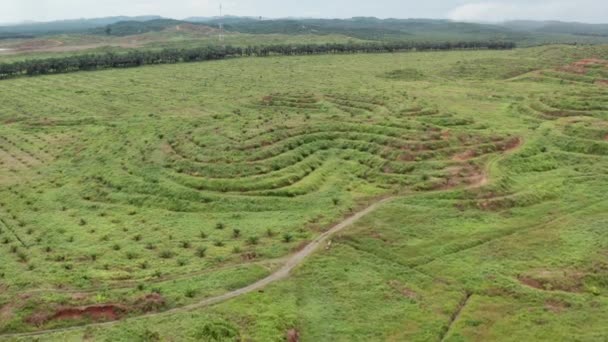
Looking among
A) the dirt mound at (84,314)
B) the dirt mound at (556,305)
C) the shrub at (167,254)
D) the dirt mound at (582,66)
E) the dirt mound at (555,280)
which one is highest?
the dirt mound at (582,66)

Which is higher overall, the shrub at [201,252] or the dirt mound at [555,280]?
the dirt mound at [555,280]

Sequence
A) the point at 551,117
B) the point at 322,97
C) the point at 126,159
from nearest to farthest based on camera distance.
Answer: the point at 126,159, the point at 551,117, the point at 322,97

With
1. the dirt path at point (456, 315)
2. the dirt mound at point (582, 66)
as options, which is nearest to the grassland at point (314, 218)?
the dirt path at point (456, 315)

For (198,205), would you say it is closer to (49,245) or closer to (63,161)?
(49,245)

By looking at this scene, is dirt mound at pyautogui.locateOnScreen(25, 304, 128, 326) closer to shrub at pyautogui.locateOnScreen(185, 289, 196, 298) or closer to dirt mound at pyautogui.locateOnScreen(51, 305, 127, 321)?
dirt mound at pyautogui.locateOnScreen(51, 305, 127, 321)

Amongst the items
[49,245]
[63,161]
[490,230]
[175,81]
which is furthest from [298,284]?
[175,81]

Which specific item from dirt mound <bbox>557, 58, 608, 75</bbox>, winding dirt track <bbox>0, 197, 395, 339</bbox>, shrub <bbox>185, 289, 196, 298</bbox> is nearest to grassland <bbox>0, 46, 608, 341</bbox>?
shrub <bbox>185, 289, 196, 298</bbox>

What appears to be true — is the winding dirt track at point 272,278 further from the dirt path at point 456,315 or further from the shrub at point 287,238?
the dirt path at point 456,315

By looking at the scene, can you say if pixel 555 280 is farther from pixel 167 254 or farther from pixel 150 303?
pixel 167 254

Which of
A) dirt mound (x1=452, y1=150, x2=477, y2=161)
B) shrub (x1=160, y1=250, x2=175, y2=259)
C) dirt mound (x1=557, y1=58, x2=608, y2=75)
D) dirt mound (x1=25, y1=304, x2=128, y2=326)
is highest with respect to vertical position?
dirt mound (x1=557, y1=58, x2=608, y2=75)
